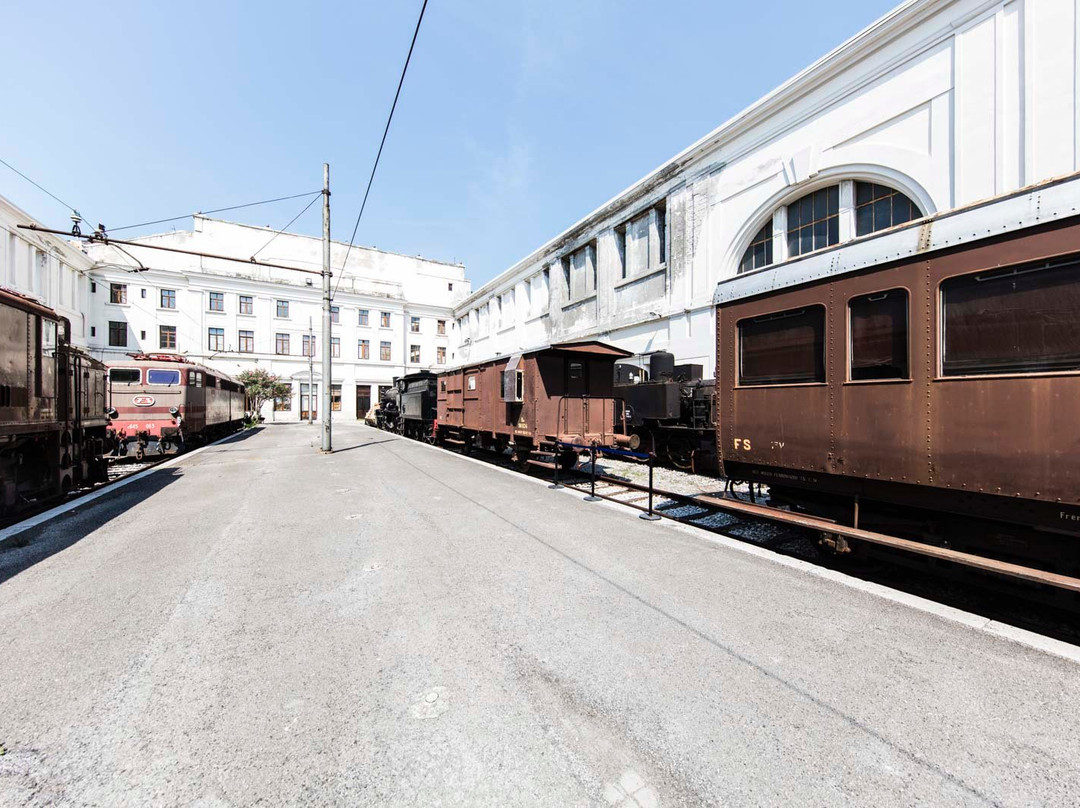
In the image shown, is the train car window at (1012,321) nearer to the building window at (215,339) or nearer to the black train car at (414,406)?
the black train car at (414,406)

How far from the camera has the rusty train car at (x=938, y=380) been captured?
320 centimetres

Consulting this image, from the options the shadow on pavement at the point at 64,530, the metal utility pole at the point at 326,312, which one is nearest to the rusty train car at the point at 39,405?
the shadow on pavement at the point at 64,530

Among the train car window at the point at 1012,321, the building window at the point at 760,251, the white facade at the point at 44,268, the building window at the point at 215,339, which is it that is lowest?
the train car window at the point at 1012,321

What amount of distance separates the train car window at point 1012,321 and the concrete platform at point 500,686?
208cm

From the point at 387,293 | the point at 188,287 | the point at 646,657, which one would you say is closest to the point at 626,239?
the point at 646,657

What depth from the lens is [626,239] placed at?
62.6 ft

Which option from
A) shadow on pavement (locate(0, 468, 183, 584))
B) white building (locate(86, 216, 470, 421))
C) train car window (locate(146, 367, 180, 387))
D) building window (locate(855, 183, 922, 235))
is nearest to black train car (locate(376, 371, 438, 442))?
train car window (locate(146, 367, 180, 387))

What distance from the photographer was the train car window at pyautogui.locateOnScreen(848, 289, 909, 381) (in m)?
4.03

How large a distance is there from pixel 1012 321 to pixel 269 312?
168 feet

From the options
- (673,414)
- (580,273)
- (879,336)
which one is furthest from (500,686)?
(580,273)

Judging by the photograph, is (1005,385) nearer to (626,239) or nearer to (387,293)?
(626,239)

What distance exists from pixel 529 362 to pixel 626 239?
11.2 meters

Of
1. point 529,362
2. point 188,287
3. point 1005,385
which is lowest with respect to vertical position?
point 1005,385

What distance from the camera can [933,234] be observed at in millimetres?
3799
